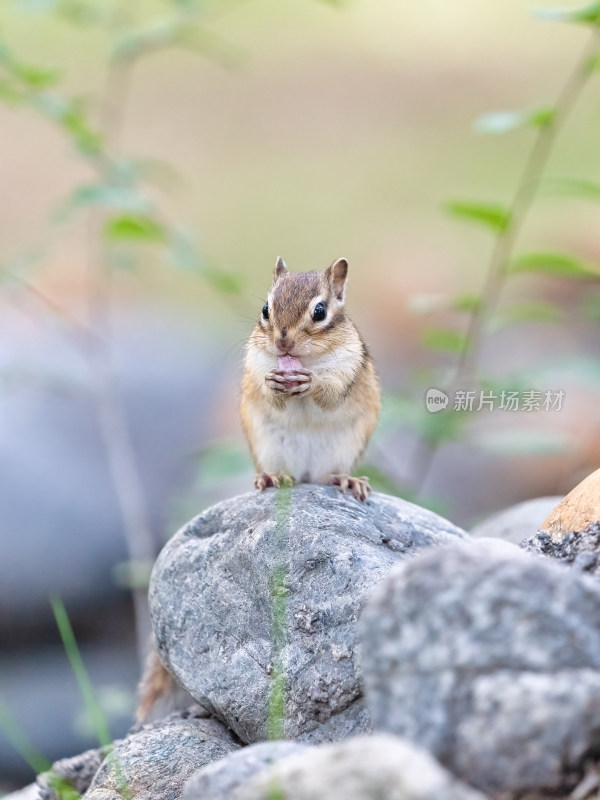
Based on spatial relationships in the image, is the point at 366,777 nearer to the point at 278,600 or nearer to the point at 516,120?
the point at 278,600

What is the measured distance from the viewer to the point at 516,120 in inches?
109

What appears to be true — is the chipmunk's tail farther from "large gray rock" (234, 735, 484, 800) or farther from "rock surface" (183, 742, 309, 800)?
"large gray rock" (234, 735, 484, 800)

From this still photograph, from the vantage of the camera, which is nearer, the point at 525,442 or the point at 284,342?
the point at 284,342

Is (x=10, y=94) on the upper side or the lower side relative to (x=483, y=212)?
upper

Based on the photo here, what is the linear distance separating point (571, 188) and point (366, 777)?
7.05ft

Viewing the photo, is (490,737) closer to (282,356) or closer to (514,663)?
(514,663)

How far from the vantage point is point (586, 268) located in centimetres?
293

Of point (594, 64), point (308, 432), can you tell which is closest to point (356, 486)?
point (308, 432)

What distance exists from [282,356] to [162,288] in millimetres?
5595

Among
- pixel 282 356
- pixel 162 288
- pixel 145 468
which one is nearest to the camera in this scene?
pixel 282 356

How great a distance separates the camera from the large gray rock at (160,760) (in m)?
1.85

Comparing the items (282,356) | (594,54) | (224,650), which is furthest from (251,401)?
(594,54)

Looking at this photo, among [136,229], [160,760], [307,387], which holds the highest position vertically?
[136,229]

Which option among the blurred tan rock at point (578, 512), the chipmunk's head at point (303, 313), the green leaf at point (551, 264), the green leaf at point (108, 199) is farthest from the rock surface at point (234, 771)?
the green leaf at point (551, 264)
